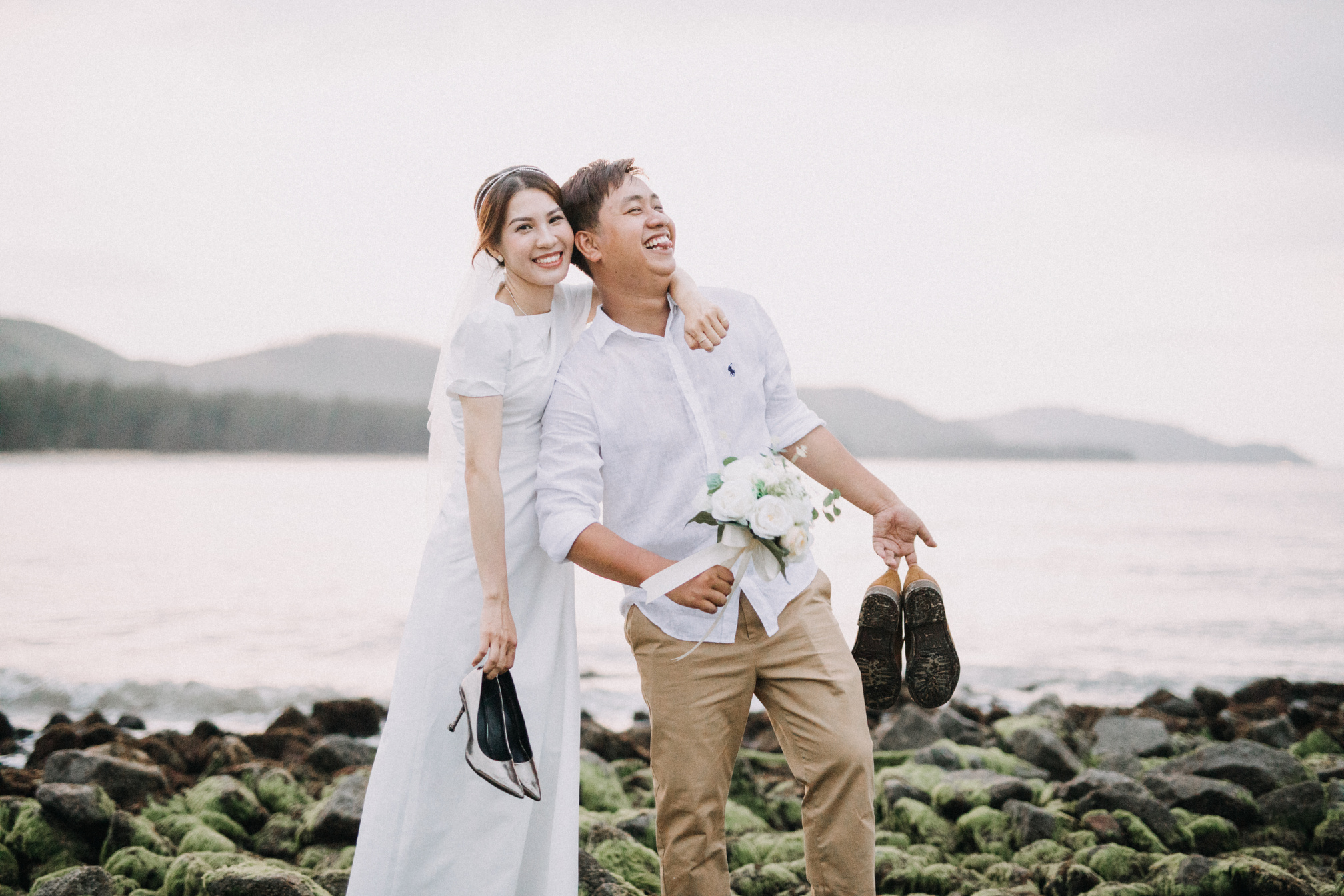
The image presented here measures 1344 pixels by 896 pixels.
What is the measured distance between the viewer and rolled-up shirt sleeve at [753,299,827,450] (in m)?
3.73

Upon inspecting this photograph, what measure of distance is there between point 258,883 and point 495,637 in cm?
194

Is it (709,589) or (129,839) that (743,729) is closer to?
(709,589)

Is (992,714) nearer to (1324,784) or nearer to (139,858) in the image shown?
(1324,784)

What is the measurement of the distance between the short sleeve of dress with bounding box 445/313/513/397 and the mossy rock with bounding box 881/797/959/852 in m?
4.06

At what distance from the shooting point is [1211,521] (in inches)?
1528

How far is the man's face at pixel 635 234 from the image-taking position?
3.51m

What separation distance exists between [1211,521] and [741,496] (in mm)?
41923

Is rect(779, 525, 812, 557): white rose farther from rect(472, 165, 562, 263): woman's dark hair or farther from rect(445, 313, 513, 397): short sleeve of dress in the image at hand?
rect(472, 165, 562, 263): woman's dark hair

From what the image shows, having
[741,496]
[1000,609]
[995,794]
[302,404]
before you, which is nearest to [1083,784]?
[995,794]

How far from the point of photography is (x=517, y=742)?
3246mm

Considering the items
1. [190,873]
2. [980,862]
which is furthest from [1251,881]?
[190,873]

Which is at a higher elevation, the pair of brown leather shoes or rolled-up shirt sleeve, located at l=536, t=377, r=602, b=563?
rolled-up shirt sleeve, located at l=536, t=377, r=602, b=563

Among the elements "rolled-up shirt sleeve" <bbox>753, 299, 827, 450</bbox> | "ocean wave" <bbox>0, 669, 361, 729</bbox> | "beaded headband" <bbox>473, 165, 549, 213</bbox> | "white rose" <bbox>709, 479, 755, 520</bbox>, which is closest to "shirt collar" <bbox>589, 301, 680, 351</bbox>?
"rolled-up shirt sleeve" <bbox>753, 299, 827, 450</bbox>

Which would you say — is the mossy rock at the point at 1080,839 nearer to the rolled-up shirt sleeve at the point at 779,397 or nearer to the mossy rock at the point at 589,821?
the mossy rock at the point at 589,821
